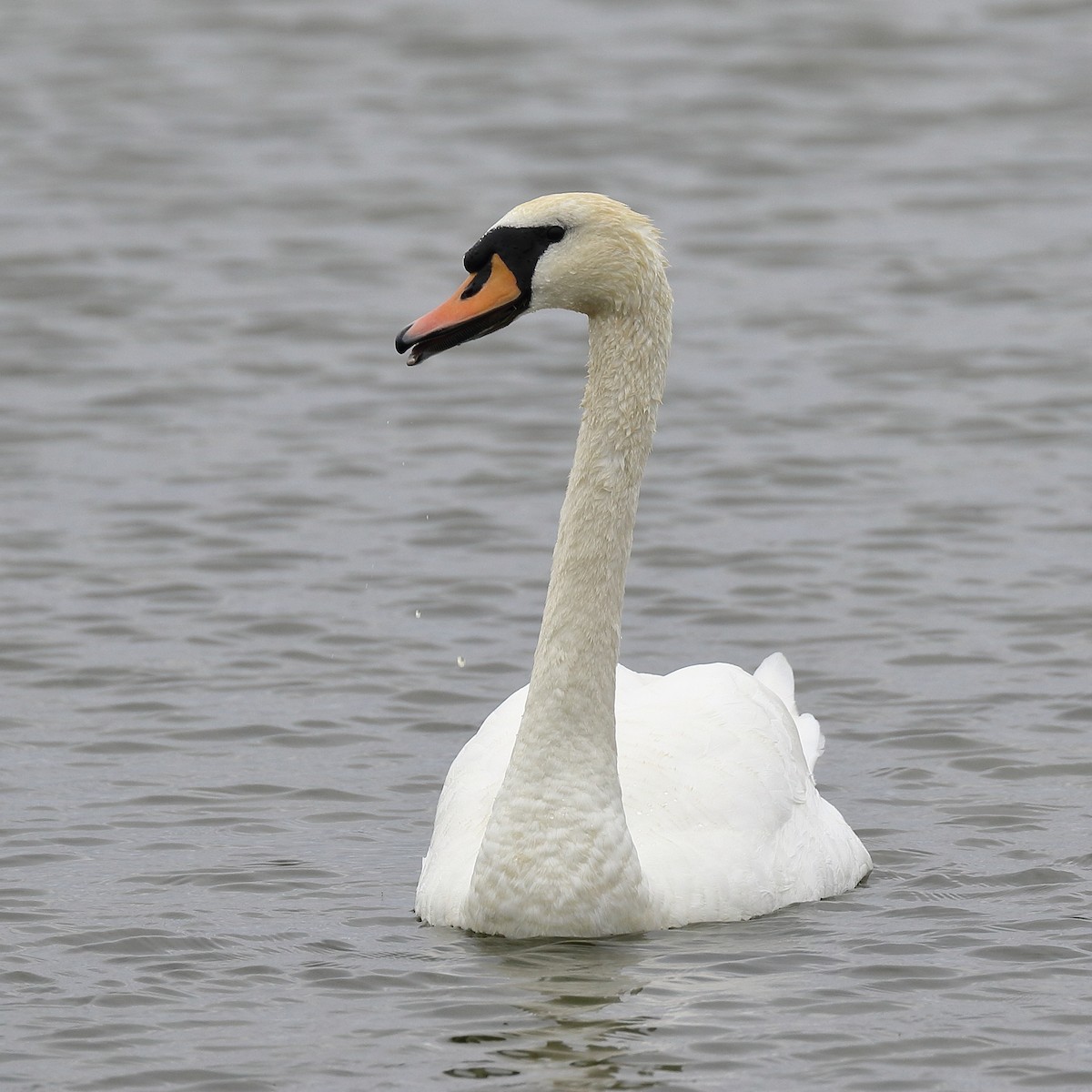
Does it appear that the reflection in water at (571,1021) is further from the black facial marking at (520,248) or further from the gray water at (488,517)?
the black facial marking at (520,248)

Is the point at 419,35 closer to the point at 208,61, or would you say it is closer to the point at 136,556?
the point at 208,61

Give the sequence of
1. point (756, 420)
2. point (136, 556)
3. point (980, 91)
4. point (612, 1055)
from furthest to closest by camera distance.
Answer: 1. point (980, 91)
2. point (756, 420)
3. point (136, 556)
4. point (612, 1055)

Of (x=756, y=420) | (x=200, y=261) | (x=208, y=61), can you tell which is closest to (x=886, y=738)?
(x=756, y=420)

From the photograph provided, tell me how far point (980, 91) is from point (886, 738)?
1421cm

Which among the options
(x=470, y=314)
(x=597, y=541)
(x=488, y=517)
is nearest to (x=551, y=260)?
(x=470, y=314)

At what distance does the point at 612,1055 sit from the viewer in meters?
7.34

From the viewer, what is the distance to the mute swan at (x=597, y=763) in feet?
26.3

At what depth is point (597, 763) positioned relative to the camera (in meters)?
8.18

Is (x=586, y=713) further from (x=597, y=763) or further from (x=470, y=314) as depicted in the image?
(x=470, y=314)

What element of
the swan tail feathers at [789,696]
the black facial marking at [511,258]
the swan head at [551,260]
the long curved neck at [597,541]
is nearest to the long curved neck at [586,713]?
the long curved neck at [597,541]

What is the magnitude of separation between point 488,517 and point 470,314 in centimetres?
591

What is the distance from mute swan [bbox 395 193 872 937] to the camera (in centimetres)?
802

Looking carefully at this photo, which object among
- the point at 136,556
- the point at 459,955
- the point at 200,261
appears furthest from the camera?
the point at 200,261

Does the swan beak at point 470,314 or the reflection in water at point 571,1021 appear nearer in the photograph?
the reflection in water at point 571,1021
